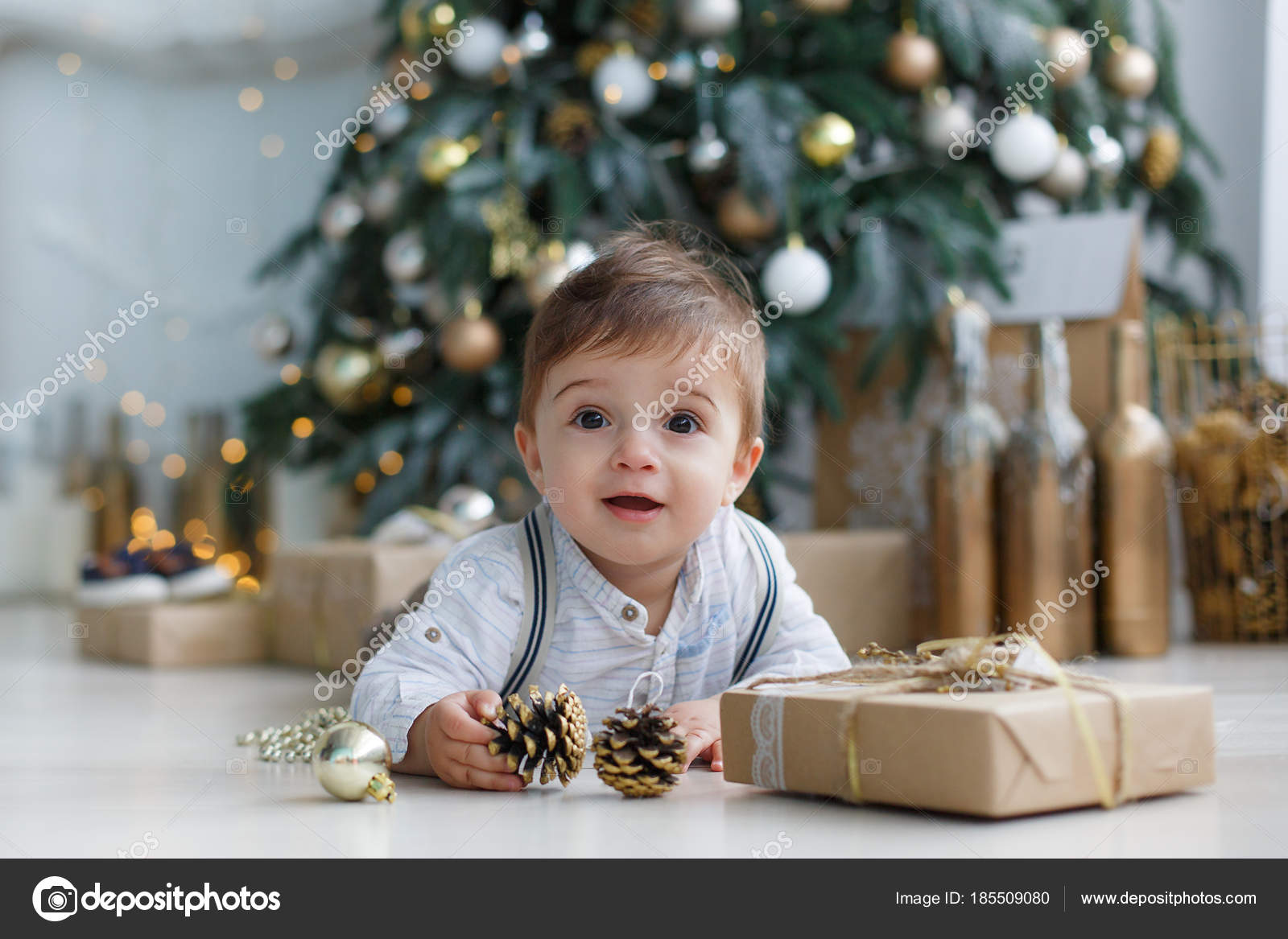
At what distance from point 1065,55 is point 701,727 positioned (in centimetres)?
136

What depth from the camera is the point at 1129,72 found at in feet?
6.54

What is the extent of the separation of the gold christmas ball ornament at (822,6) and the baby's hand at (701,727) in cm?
126

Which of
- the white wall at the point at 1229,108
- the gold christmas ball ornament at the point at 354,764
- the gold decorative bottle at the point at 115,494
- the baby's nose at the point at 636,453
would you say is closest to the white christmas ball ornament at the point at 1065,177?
the white wall at the point at 1229,108

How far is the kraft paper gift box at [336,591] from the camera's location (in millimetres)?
1650

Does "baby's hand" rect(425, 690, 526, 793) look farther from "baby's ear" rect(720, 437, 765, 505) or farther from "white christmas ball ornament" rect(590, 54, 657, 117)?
"white christmas ball ornament" rect(590, 54, 657, 117)

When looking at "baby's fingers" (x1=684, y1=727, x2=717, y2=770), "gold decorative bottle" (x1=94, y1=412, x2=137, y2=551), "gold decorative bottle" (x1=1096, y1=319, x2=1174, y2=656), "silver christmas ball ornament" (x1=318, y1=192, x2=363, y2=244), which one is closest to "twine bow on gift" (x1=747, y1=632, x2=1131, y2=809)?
"baby's fingers" (x1=684, y1=727, x2=717, y2=770)

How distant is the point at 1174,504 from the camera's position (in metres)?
2.01

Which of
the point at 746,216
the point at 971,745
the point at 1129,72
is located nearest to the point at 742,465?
the point at 971,745

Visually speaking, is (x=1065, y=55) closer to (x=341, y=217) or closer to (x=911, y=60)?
(x=911, y=60)

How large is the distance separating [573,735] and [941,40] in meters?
1.43

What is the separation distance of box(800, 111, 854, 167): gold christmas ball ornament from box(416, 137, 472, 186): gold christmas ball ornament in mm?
493
